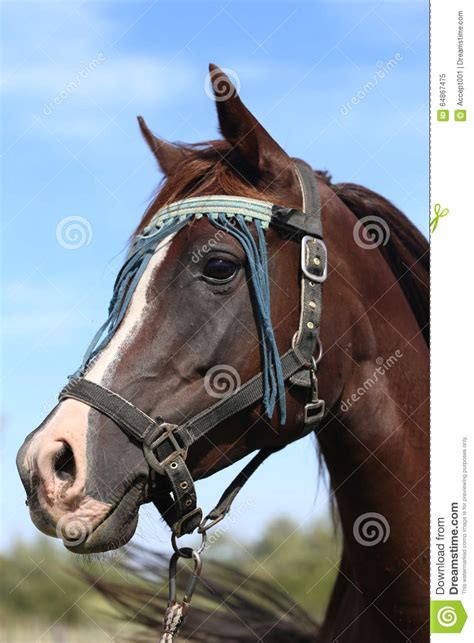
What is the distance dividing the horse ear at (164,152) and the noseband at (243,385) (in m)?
0.52

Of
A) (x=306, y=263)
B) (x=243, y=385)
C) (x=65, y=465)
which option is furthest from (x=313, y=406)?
(x=65, y=465)

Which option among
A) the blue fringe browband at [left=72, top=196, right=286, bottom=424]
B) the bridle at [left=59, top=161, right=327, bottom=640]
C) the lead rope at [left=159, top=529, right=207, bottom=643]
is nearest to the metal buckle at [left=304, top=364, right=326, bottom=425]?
the bridle at [left=59, top=161, right=327, bottom=640]

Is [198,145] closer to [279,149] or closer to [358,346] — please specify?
[279,149]

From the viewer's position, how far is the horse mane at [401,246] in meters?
4.26

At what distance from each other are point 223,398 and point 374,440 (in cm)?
77

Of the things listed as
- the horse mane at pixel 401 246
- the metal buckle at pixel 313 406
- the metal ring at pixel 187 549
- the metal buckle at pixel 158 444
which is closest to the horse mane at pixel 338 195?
the horse mane at pixel 401 246

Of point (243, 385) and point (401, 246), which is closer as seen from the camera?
point (243, 385)

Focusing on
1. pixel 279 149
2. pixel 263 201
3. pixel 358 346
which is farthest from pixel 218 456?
pixel 279 149

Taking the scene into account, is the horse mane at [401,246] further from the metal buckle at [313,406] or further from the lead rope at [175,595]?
the lead rope at [175,595]

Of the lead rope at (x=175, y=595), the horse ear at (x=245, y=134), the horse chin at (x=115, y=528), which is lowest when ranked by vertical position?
the lead rope at (x=175, y=595)

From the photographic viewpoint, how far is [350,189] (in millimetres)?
4328

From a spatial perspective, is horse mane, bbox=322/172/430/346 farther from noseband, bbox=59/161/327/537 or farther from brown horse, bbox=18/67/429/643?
noseband, bbox=59/161/327/537

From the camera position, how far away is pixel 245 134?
3.77 metres

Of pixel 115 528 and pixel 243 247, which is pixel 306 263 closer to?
pixel 243 247
